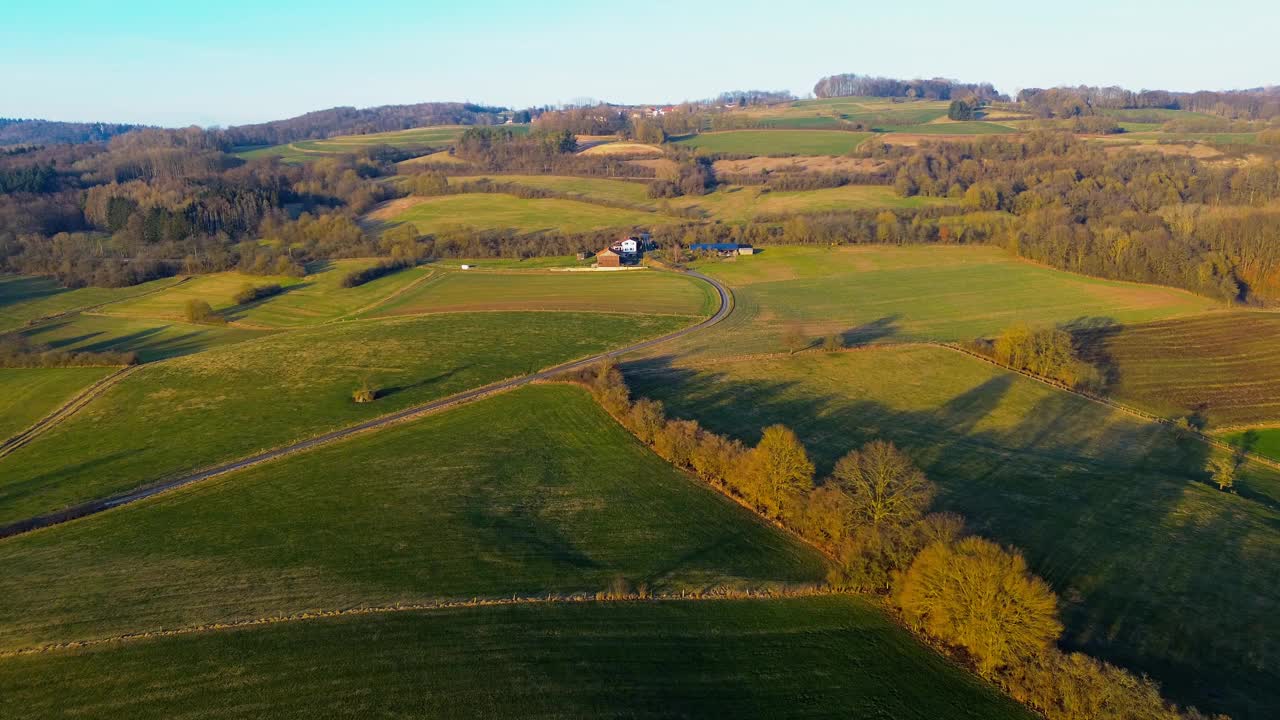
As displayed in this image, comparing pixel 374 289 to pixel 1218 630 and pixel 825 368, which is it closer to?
pixel 825 368

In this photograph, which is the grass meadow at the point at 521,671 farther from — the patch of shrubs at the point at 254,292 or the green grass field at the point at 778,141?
the green grass field at the point at 778,141

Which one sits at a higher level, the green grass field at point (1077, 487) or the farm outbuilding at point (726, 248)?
the farm outbuilding at point (726, 248)

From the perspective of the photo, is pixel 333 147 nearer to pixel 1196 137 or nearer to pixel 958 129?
pixel 958 129

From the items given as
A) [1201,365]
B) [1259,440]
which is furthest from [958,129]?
[1259,440]

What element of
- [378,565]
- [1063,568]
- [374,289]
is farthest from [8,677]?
[374,289]

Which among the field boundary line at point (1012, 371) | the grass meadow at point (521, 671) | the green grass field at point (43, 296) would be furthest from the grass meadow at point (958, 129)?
the grass meadow at point (521, 671)

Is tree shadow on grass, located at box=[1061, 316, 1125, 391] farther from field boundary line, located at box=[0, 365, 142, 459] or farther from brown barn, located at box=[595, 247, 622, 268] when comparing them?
field boundary line, located at box=[0, 365, 142, 459]
